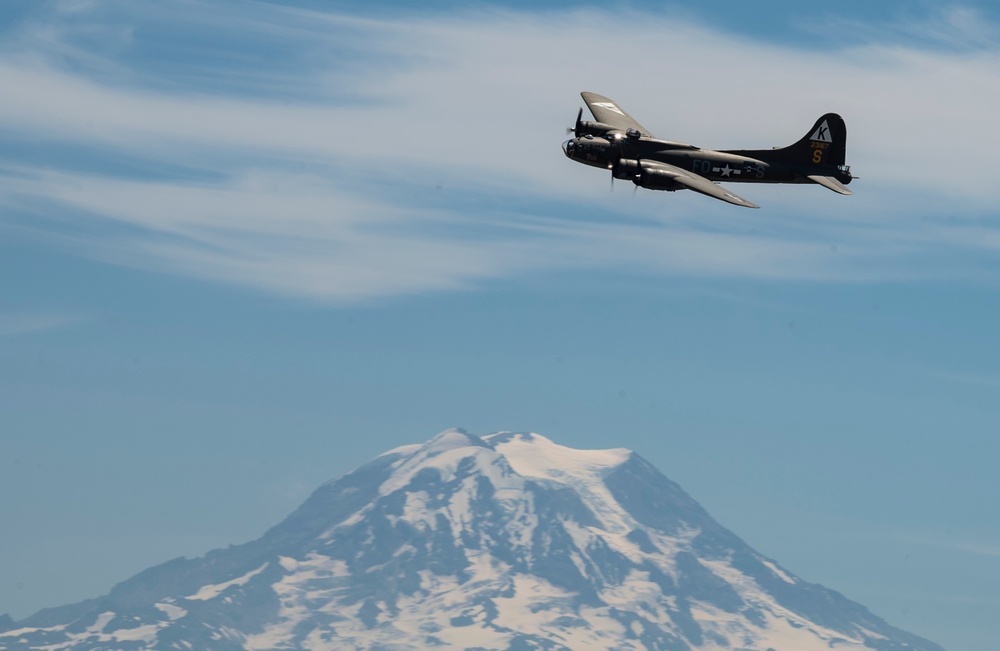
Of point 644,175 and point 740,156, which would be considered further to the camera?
point 740,156

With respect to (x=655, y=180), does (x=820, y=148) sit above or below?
above

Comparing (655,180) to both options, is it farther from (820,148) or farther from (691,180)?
(820,148)

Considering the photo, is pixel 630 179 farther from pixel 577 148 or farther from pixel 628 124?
pixel 628 124

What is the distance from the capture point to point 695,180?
14012 centimetres

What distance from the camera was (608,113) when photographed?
170 metres

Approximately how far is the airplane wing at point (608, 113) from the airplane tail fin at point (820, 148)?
15902 millimetres

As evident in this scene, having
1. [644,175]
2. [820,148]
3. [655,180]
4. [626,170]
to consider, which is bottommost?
[655,180]

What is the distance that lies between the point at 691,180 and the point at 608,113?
33039 mm

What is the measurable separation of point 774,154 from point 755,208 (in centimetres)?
3165

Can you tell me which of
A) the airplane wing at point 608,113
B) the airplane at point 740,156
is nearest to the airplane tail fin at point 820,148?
the airplane at point 740,156

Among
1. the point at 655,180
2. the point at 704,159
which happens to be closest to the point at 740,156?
the point at 704,159

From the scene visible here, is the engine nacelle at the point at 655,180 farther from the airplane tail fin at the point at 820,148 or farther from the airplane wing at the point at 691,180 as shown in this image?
the airplane tail fin at the point at 820,148

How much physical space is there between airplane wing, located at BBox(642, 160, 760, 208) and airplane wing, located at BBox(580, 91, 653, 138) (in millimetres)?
16258

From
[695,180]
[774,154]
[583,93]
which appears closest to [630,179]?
[695,180]
